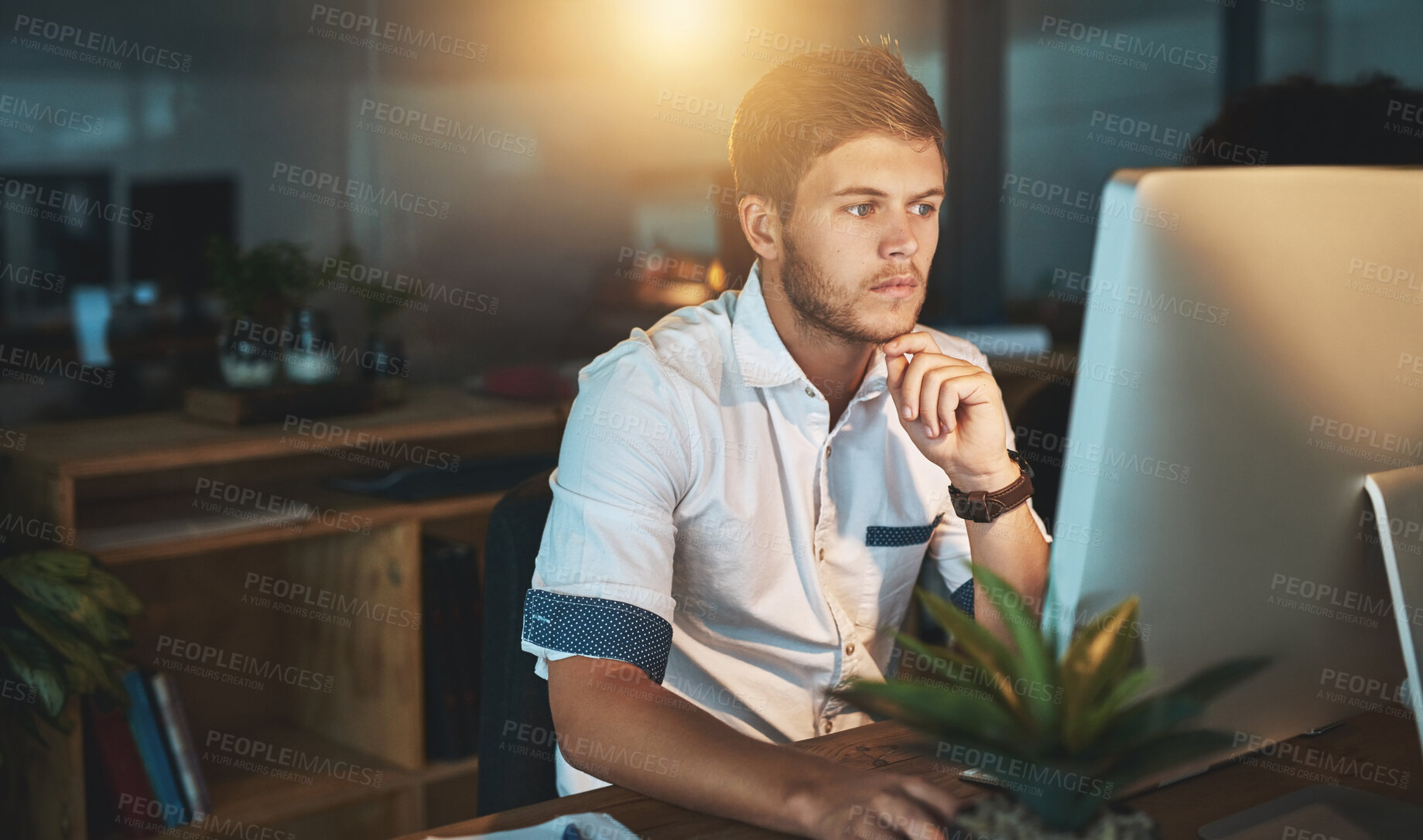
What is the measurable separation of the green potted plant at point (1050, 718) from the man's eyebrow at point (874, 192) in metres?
0.81

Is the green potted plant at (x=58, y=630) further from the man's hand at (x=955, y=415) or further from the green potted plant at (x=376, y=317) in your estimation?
the man's hand at (x=955, y=415)

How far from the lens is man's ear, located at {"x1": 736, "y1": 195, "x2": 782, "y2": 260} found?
5.03 feet

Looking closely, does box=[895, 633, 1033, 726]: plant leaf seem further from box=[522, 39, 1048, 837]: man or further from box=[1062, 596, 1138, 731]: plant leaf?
box=[522, 39, 1048, 837]: man

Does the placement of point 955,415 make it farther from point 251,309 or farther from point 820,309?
point 251,309

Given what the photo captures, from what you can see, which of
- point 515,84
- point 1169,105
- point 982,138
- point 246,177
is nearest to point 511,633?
point 246,177

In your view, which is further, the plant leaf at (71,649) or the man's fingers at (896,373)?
the plant leaf at (71,649)

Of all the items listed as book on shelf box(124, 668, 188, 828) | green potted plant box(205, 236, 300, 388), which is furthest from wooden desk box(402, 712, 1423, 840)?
green potted plant box(205, 236, 300, 388)

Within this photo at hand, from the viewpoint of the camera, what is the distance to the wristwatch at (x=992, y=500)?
1276 mm

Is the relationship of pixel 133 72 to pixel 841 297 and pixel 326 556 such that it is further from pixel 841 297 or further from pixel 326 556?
pixel 841 297

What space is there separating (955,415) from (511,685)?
1.84 ft

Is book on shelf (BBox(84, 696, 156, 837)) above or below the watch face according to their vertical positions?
below

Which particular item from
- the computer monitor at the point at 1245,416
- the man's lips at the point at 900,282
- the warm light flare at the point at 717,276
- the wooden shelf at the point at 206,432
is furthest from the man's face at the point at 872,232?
the warm light flare at the point at 717,276

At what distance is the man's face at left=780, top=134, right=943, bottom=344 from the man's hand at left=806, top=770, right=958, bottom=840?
65 centimetres

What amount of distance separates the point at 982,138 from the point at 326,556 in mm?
2288
